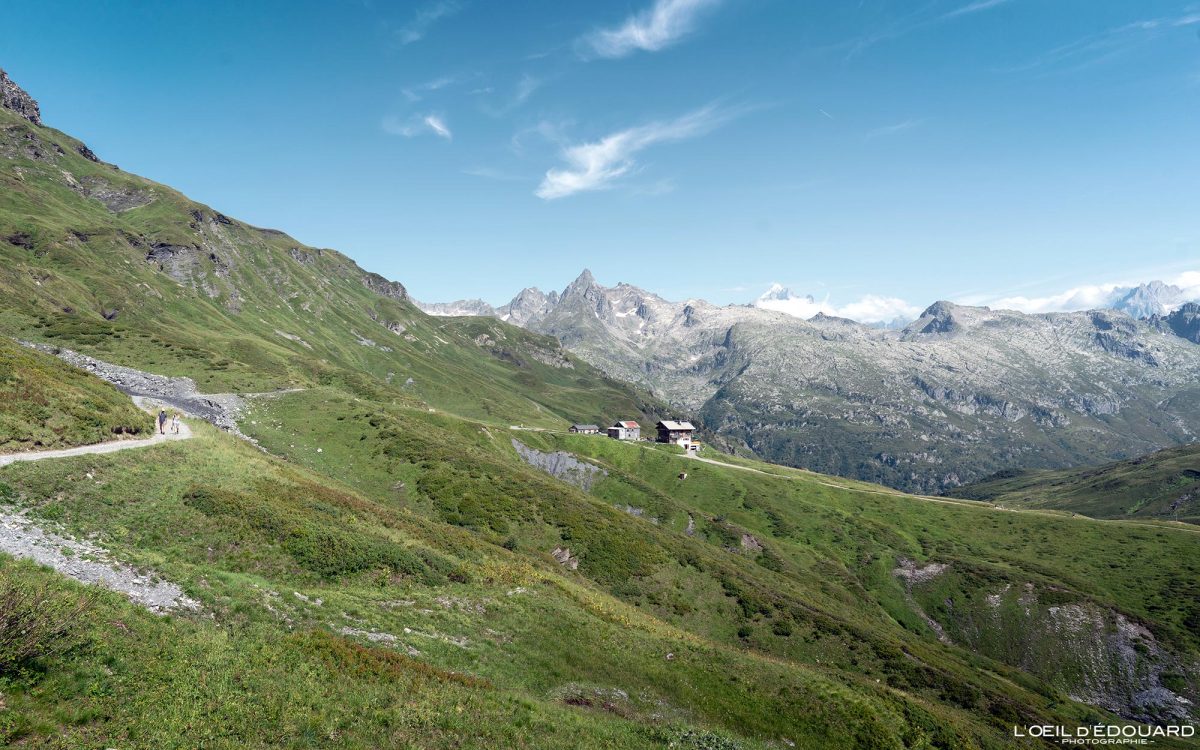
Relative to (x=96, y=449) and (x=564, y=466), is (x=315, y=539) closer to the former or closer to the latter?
(x=96, y=449)

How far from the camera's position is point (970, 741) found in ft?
103

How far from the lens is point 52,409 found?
3944 cm

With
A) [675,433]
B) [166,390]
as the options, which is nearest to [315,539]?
[166,390]

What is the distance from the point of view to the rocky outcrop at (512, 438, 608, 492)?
363 ft

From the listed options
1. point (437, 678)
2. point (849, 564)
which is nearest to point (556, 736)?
point (437, 678)

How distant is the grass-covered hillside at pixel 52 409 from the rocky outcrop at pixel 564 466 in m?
71.8

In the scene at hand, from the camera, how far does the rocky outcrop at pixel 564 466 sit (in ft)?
363

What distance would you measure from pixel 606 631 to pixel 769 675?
10.4 meters

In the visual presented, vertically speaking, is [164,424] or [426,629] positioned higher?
[164,424]

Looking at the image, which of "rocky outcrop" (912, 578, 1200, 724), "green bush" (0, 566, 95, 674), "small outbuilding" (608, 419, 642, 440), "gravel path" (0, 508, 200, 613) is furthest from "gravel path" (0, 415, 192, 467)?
"small outbuilding" (608, 419, 642, 440)

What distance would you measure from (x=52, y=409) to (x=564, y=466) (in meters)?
85.1

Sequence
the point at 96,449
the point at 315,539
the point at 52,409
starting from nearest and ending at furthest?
the point at 315,539, the point at 96,449, the point at 52,409

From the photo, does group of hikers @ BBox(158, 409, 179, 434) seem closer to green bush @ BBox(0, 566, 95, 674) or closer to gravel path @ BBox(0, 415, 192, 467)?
gravel path @ BBox(0, 415, 192, 467)

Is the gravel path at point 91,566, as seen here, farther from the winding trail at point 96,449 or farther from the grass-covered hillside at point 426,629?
the winding trail at point 96,449
